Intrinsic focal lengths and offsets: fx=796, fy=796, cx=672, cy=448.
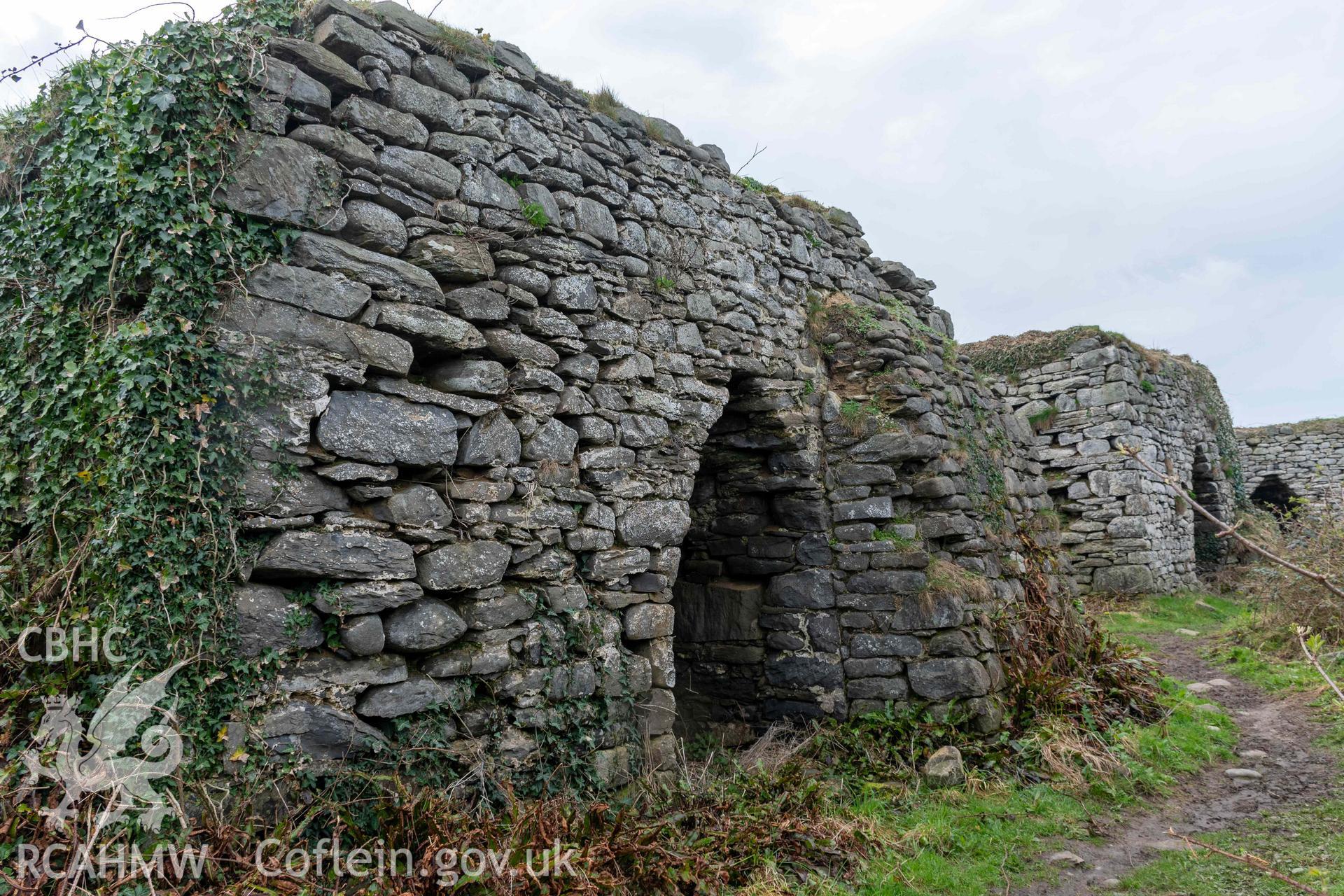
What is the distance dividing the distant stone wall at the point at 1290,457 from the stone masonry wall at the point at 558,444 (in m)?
15.6

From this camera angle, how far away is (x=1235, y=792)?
18.4 ft

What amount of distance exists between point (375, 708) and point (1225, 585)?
14826mm

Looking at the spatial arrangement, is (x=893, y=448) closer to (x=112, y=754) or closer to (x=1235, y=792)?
(x=1235, y=792)

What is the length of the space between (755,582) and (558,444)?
267 centimetres

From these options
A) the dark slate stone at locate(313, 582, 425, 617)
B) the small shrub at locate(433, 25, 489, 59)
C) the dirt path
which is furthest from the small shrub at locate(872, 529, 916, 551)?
the small shrub at locate(433, 25, 489, 59)

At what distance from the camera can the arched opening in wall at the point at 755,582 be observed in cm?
620

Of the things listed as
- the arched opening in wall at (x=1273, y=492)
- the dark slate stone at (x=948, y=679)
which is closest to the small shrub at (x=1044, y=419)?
the dark slate stone at (x=948, y=679)

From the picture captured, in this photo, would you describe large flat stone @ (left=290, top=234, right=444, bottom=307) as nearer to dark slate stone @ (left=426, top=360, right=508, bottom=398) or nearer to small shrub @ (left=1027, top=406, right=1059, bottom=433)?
dark slate stone @ (left=426, top=360, right=508, bottom=398)

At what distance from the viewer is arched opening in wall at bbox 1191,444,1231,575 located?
14.4m

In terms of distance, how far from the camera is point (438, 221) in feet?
14.0

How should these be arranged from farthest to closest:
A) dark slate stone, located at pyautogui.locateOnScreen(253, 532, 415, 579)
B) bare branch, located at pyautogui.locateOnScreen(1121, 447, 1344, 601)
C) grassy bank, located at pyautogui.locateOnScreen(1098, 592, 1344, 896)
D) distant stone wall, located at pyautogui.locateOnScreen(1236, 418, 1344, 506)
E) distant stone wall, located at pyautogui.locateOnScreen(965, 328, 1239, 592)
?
distant stone wall, located at pyautogui.locateOnScreen(1236, 418, 1344, 506) < distant stone wall, located at pyautogui.locateOnScreen(965, 328, 1239, 592) < grassy bank, located at pyautogui.locateOnScreen(1098, 592, 1344, 896) < dark slate stone, located at pyautogui.locateOnScreen(253, 532, 415, 579) < bare branch, located at pyautogui.locateOnScreen(1121, 447, 1344, 601)

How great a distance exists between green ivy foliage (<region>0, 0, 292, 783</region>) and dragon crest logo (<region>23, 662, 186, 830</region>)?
56 mm

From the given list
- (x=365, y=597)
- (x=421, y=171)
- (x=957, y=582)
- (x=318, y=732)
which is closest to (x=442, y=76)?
(x=421, y=171)

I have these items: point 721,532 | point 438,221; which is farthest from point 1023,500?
point 438,221
